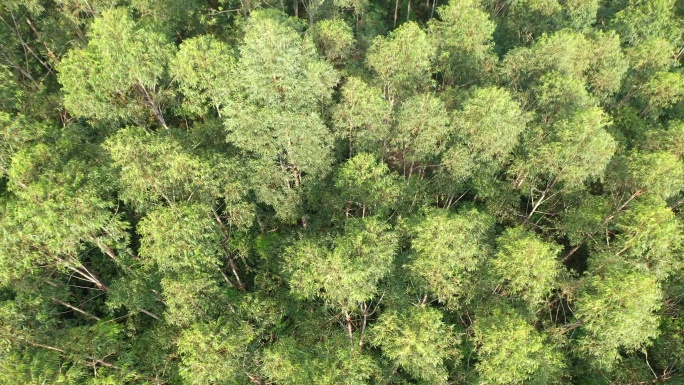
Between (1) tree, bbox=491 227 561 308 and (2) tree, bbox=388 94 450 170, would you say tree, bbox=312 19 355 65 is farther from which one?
(1) tree, bbox=491 227 561 308

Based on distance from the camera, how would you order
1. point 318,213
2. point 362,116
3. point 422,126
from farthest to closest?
point 318,213
point 362,116
point 422,126

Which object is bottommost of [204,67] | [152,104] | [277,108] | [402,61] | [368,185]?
[368,185]

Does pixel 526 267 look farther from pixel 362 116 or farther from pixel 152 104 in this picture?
pixel 152 104

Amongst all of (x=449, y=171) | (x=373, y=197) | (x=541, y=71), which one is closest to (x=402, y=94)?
(x=449, y=171)

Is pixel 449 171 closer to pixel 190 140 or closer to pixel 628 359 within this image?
pixel 628 359

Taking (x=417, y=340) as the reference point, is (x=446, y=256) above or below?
above

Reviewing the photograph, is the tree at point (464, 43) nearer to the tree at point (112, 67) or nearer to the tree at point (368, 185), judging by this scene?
the tree at point (368, 185)

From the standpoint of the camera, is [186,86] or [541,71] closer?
[186,86]

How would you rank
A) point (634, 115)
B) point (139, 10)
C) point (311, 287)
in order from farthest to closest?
point (634, 115), point (139, 10), point (311, 287)

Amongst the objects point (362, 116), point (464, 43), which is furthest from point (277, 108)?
point (464, 43)
